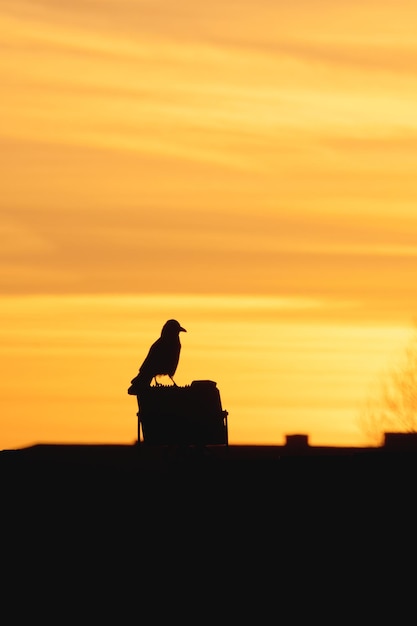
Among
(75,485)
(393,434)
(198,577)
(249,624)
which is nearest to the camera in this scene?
(249,624)

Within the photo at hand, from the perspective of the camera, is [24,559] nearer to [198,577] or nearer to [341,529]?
[198,577]

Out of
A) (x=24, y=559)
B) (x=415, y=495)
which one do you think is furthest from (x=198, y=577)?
(x=415, y=495)

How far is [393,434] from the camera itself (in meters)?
40.4

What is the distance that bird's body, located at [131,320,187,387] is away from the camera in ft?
94.4

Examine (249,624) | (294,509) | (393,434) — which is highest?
(393,434)

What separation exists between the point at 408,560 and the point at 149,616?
3.48 m

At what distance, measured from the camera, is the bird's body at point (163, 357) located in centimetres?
2878

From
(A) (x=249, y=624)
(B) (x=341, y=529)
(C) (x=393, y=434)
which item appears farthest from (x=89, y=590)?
(C) (x=393, y=434)

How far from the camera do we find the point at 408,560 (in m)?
21.6

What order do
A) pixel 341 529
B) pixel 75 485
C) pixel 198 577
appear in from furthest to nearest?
pixel 75 485, pixel 341 529, pixel 198 577

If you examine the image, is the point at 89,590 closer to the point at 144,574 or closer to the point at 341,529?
the point at 144,574

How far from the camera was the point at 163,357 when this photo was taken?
29.0m

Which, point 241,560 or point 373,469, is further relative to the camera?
point 373,469

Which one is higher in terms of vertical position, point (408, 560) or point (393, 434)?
point (393, 434)
